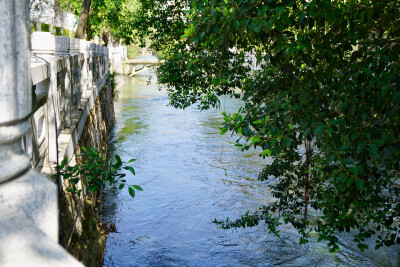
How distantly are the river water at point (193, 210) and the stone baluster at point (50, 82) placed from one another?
3726 millimetres

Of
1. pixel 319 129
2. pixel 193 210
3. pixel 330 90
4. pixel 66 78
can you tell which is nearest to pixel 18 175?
pixel 319 129

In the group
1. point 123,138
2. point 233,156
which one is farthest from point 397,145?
point 123,138

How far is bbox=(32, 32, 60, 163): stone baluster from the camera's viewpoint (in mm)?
4715

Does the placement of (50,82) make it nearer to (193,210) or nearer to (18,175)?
(18,175)

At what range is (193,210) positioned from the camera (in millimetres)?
11008

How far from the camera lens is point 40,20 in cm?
1503

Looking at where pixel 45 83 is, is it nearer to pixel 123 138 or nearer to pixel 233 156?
pixel 233 156

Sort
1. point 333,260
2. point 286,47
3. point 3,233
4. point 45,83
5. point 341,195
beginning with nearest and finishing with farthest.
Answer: point 3,233 < point 286,47 < point 341,195 < point 45,83 < point 333,260

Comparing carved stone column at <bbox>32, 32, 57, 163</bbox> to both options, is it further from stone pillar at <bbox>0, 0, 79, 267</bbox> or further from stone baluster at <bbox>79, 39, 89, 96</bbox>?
stone baluster at <bbox>79, 39, 89, 96</bbox>

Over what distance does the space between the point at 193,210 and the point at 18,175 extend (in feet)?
33.2

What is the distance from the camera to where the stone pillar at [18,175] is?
3.13 feet

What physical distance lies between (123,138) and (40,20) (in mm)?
5594

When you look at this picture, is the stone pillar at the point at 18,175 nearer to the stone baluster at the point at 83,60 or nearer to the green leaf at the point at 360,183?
the green leaf at the point at 360,183

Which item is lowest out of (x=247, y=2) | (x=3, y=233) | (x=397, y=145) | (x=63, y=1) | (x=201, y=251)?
(x=201, y=251)
